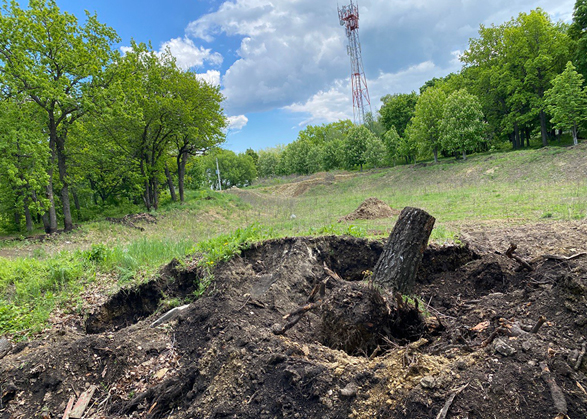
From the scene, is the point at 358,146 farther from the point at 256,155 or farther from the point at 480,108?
the point at 256,155

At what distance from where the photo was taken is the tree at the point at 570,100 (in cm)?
2481

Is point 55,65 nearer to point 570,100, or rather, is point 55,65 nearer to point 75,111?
point 75,111

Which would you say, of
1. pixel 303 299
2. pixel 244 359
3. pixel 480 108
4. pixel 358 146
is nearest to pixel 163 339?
pixel 244 359

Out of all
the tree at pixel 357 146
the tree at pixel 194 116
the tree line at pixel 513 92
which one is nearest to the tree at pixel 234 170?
the tree at pixel 357 146

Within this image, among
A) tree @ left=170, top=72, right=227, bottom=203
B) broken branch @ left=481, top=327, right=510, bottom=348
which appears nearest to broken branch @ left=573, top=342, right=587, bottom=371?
broken branch @ left=481, top=327, right=510, bottom=348

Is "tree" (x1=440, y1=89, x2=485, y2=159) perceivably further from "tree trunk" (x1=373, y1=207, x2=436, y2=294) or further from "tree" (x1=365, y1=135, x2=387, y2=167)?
"tree trunk" (x1=373, y1=207, x2=436, y2=294)

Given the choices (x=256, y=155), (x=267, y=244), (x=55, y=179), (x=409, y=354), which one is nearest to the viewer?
(x=409, y=354)

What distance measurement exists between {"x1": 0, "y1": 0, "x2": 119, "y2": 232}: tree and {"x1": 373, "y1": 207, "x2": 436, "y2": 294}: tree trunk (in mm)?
15688

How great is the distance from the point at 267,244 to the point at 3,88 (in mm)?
15046

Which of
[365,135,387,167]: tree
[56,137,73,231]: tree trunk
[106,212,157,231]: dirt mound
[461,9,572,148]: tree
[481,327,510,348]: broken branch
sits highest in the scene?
[461,9,572,148]: tree

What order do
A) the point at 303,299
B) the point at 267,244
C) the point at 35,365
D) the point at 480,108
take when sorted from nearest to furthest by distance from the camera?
the point at 35,365
the point at 303,299
the point at 267,244
the point at 480,108

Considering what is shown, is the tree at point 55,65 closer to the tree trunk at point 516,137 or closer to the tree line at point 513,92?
the tree line at point 513,92

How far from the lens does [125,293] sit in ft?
16.2

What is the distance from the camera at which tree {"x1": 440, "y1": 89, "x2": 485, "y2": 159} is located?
102 feet
